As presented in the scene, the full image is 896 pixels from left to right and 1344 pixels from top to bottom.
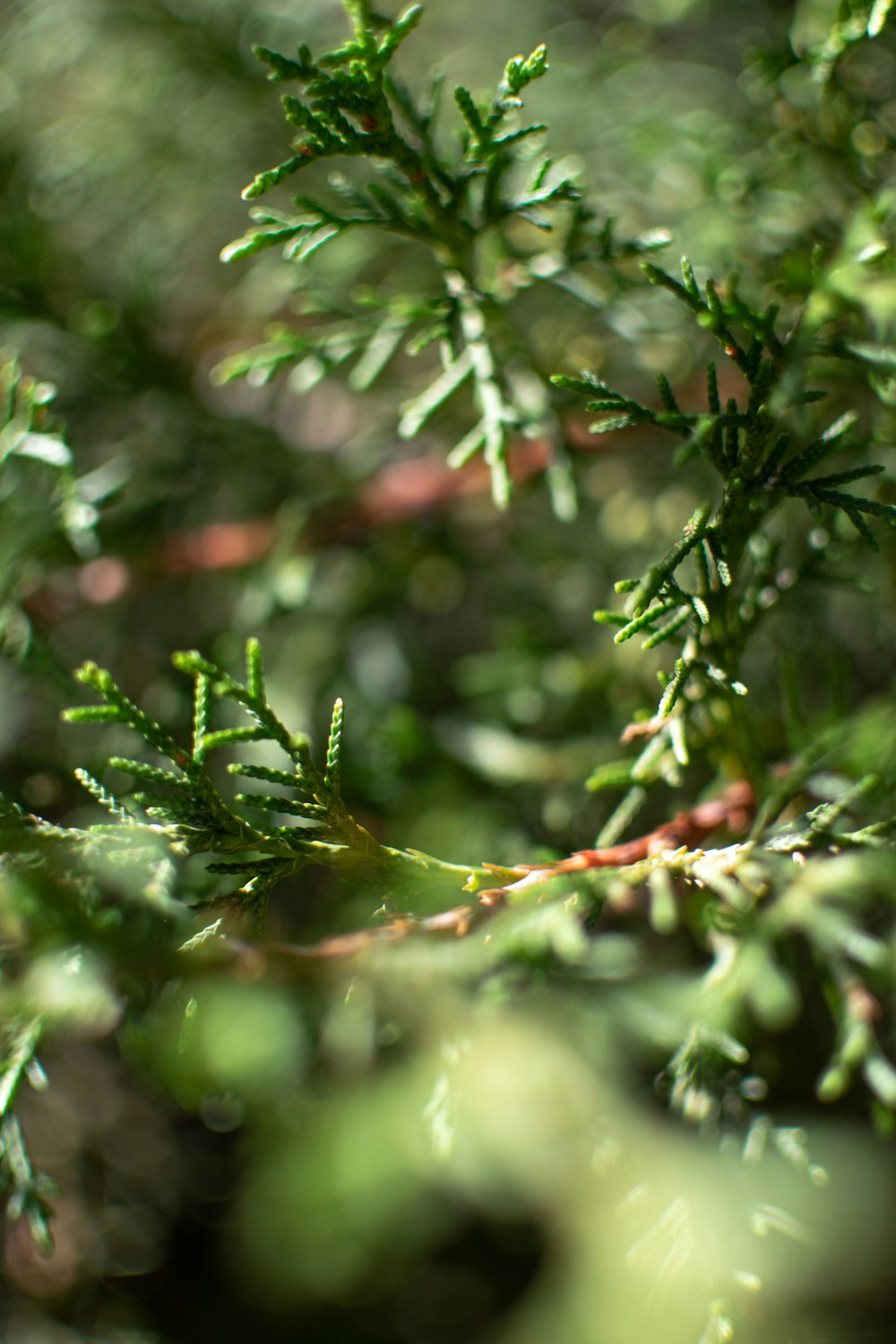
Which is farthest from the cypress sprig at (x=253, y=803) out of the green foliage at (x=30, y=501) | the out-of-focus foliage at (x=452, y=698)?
the green foliage at (x=30, y=501)

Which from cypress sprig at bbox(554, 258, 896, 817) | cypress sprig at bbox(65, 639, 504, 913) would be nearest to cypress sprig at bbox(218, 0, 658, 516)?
cypress sprig at bbox(554, 258, 896, 817)

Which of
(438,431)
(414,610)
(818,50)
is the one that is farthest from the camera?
(414,610)

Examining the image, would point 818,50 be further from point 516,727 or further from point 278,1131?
point 278,1131

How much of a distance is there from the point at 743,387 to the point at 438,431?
0.49 m

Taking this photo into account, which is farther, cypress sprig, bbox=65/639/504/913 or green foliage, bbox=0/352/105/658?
green foliage, bbox=0/352/105/658

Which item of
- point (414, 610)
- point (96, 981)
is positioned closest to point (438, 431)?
point (414, 610)

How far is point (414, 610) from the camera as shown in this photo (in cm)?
193

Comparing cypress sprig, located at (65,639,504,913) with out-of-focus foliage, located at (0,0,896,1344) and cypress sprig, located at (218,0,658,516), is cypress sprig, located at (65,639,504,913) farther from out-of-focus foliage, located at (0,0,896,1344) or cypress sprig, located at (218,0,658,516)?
cypress sprig, located at (218,0,658,516)

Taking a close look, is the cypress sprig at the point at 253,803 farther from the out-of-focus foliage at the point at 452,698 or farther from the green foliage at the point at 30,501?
the green foliage at the point at 30,501

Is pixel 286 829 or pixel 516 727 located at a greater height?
pixel 286 829

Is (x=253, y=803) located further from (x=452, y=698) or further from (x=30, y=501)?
(x=452, y=698)

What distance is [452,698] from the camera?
1.90 metres

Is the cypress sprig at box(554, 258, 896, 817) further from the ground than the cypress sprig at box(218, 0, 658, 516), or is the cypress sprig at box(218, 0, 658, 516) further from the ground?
the cypress sprig at box(218, 0, 658, 516)

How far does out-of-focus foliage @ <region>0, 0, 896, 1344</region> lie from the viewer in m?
0.97
